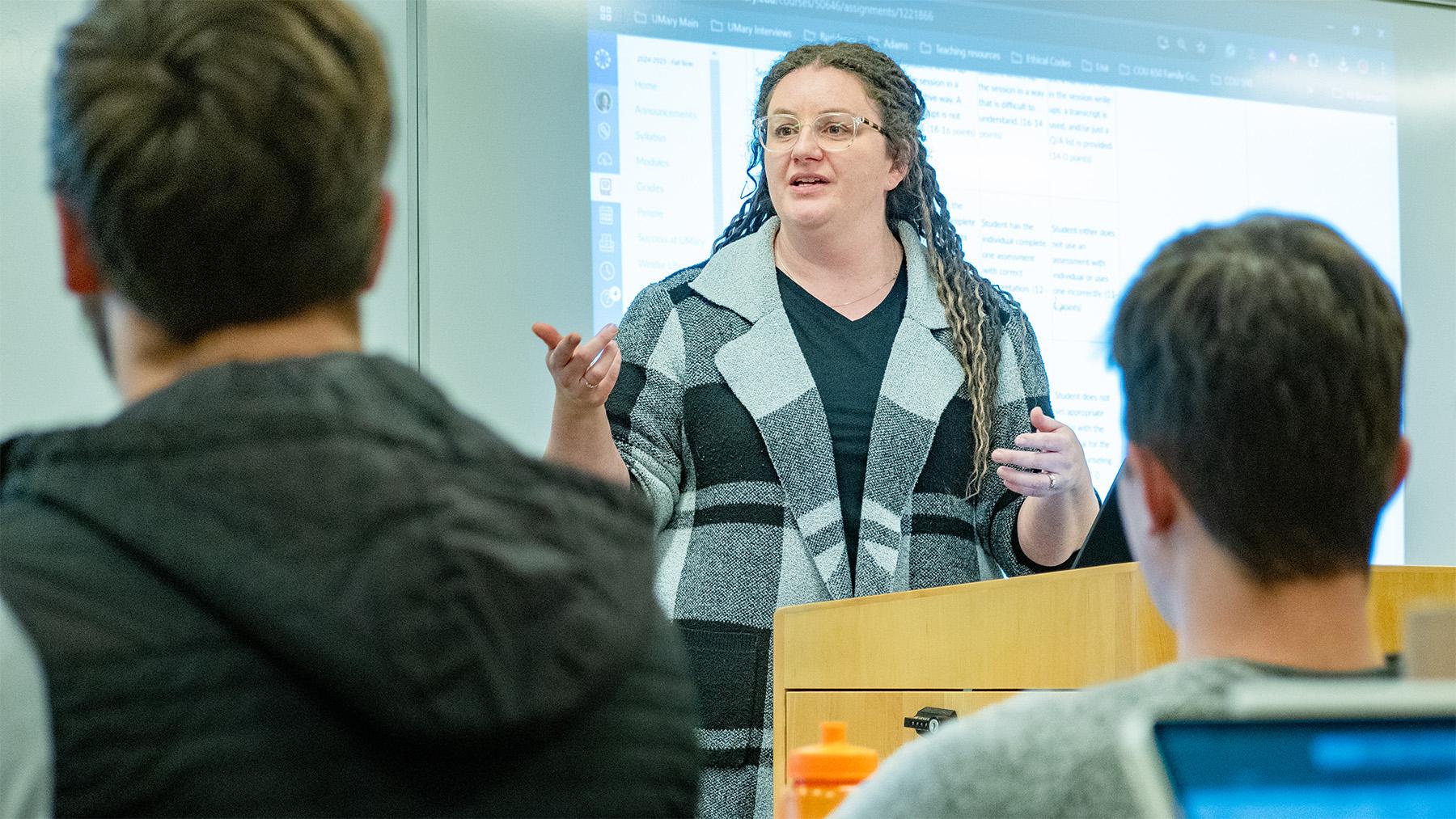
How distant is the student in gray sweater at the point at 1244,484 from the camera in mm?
733

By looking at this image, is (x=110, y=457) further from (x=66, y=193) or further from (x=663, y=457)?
(x=663, y=457)

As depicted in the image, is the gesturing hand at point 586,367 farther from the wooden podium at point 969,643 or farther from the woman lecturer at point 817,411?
the wooden podium at point 969,643

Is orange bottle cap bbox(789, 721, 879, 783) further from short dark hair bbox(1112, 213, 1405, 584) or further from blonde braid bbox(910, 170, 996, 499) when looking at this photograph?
blonde braid bbox(910, 170, 996, 499)

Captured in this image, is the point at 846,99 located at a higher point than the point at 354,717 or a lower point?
higher

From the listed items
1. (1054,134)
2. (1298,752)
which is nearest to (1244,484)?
(1298,752)

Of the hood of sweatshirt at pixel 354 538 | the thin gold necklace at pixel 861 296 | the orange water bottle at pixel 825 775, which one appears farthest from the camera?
the thin gold necklace at pixel 861 296

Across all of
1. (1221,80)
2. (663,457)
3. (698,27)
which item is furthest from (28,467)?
(1221,80)

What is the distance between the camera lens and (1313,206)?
130 inches

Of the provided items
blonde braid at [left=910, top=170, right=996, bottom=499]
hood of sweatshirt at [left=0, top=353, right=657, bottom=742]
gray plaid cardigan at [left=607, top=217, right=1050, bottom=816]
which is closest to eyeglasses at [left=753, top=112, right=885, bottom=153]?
blonde braid at [left=910, top=170, right=996, bottom=499]

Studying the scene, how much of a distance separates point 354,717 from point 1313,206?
311cm

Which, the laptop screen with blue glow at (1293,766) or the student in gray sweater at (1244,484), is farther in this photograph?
the student in gray sweater at (1244,484)

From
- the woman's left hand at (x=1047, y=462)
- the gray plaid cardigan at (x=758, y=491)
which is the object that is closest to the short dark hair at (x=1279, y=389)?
the woman's left hand at (x=1047, y=462)

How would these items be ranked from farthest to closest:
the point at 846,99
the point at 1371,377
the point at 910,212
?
the point at 910,212 → the point at 846,99 → the point at 1371,377

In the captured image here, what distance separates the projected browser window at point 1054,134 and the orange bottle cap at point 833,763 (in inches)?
74.5
